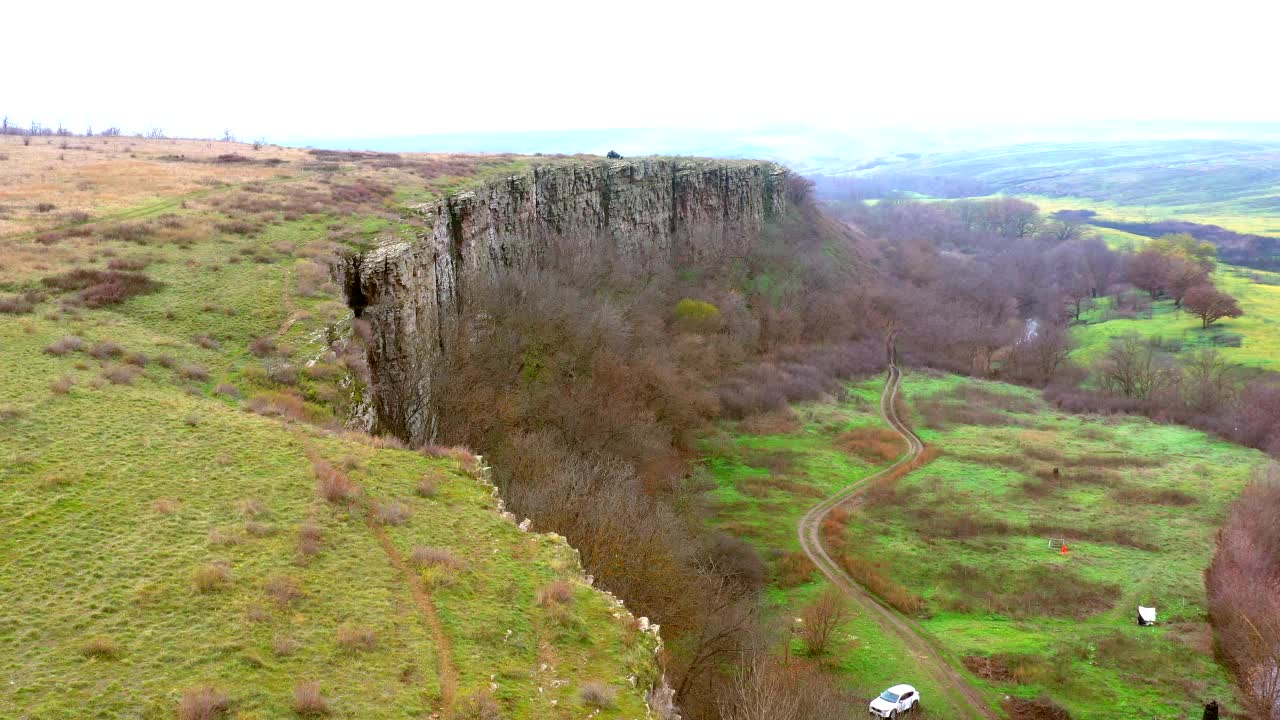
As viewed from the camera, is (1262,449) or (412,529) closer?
(412,529)

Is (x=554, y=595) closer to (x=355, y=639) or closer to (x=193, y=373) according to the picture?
(x=355, y=639)

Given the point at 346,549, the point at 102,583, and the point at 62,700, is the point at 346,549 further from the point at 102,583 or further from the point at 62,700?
the point at 62,700

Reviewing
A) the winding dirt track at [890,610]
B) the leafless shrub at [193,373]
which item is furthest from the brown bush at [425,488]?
the winding dirt track at [890,610]

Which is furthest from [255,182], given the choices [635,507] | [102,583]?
[102,583]

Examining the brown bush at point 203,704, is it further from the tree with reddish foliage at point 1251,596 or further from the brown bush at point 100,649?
the tree with reddish foliage at point 1251,596

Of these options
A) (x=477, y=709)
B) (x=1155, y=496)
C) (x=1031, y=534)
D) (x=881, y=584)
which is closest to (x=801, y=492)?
(x=881, y=584)

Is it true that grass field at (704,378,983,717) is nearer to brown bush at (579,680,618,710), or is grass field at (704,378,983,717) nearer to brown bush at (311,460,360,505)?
brown bush at (579,680,618,710)
